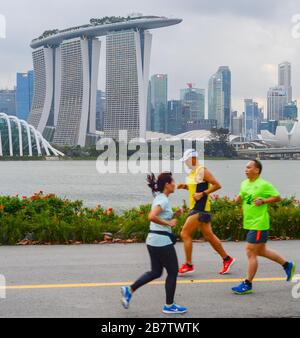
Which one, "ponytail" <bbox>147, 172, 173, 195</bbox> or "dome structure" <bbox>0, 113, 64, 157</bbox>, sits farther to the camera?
"dome structure" <bbox>0, 113, 64, 157</bbox>

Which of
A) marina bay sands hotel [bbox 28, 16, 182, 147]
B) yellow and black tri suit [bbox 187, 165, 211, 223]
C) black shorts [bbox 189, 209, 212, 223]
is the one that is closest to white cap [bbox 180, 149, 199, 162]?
yellow and black tri suit [bbox 187, 165, 211, 223]

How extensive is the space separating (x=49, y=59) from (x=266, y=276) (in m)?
197

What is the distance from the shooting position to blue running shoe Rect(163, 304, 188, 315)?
18.8 ft

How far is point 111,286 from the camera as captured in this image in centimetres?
691

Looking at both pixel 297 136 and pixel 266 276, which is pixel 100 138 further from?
pixel 266 276

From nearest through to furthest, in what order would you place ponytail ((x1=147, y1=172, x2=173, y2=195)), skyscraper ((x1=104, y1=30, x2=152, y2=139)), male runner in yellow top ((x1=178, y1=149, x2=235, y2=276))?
ponytail ((x1=147, y1=172, x2=173, y2=195)) → male runner in yellow top ((x1=178, y1=149, x2=235, y2=276)) → skyscraper ((x1=104, y1=30, x2=152, y2=139))

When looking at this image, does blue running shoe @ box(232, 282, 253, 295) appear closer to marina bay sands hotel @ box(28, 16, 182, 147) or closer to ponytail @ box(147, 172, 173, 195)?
ponytail @ box(147, 172, 173, 195)

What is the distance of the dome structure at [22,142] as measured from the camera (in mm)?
153000

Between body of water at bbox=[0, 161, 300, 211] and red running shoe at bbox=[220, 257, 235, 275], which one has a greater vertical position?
red running shoe at bbox=[220, 257, 235, 275]

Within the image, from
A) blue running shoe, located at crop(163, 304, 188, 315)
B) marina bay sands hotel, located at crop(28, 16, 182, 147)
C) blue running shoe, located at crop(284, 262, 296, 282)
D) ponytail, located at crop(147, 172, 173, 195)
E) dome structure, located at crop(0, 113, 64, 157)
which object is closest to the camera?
blue running shoe, located at crop(163, 304, 188, 315)

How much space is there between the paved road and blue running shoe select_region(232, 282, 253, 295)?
0.31ft

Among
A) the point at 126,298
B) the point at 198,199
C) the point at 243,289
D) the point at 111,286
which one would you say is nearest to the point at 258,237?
the point at 243,289

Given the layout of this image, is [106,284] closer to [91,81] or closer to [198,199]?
[198,199]

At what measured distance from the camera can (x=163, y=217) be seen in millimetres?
5840
